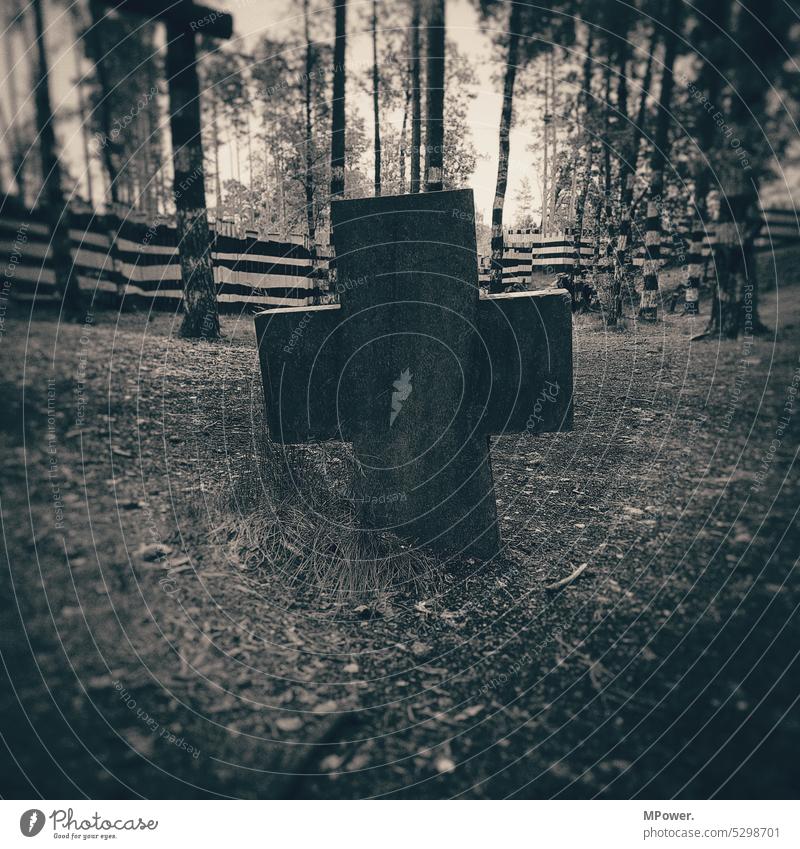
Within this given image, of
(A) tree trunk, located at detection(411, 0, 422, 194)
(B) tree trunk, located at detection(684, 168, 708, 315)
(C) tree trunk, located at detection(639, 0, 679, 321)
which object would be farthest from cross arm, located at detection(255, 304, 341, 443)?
(C) tree trunk, located at detection(639, 0, 679, 321)

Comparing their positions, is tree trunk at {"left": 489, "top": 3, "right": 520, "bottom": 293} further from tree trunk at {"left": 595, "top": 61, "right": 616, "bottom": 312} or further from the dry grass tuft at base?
the dry grass tuft at base

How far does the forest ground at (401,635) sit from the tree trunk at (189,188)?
7.19 ft

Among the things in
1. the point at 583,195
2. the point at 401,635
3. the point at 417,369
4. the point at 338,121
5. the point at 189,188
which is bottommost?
the point at 401,635

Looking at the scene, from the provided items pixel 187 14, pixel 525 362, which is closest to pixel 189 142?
pixel 187 14

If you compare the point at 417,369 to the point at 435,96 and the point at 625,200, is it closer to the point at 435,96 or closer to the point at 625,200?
the point at 435,96

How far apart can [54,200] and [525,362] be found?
389 cm

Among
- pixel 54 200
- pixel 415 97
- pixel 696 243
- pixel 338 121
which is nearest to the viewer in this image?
pixel 54 200

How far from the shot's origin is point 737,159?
337 cm

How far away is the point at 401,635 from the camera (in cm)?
254

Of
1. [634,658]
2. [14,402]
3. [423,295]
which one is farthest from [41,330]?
[634,658]

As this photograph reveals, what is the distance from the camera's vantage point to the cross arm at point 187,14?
3.49 m

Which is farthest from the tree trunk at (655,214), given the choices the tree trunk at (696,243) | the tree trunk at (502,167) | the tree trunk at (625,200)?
the tree trunk at (502,167)

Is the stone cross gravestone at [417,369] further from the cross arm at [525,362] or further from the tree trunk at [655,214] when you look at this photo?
the tree trunk at [655,214]

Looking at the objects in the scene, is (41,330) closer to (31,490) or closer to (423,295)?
(31,490)
